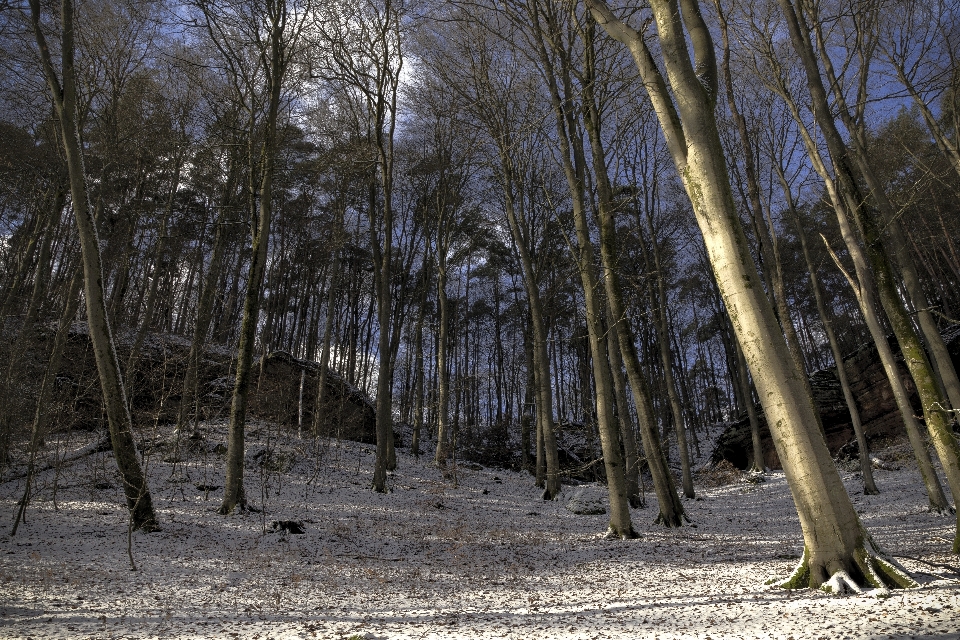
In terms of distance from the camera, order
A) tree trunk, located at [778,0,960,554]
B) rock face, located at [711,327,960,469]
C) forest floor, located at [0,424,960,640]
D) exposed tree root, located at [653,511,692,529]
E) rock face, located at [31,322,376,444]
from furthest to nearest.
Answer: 1. rock face, located at [711,327,960,469]
2. rock face, located at [31,322,376,444]
3. exposed tree root, located at [653,511,692,529]
4. tree trunk, located at [778,0,960,554]
5. forest floor, located at [0,424,960,640]

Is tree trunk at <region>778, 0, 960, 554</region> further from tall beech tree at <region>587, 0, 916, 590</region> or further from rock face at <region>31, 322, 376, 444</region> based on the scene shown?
rock face at <region>31, 322, 376, 444</region>

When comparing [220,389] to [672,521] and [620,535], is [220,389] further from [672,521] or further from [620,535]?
[672,521]

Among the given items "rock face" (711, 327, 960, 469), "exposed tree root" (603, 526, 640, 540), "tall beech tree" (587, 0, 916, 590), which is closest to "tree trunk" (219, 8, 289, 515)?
"exposed tree root" (603, 526, 640, 540)

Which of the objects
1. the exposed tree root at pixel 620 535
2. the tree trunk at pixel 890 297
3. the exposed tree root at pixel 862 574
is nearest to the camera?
the exposed tree root at pixel 862 574

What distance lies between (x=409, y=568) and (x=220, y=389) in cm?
1141

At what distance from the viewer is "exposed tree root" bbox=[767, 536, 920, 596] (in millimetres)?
3376

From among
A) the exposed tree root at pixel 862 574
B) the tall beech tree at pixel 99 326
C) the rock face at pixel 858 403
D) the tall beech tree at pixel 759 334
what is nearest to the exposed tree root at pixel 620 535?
the tall beech tree at pixel 759 334

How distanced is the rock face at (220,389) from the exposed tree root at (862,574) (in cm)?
1249

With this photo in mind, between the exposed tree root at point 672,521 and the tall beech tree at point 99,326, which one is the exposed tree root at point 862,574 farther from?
the tall beech tree at point 99,326

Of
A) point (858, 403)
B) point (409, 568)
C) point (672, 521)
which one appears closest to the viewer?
point (409, 568)

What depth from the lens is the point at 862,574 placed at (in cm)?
349

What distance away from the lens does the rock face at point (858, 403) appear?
659 inches

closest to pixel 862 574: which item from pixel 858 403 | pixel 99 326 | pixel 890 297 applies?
pixel 890 297

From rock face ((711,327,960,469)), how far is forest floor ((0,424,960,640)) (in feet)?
18.5
